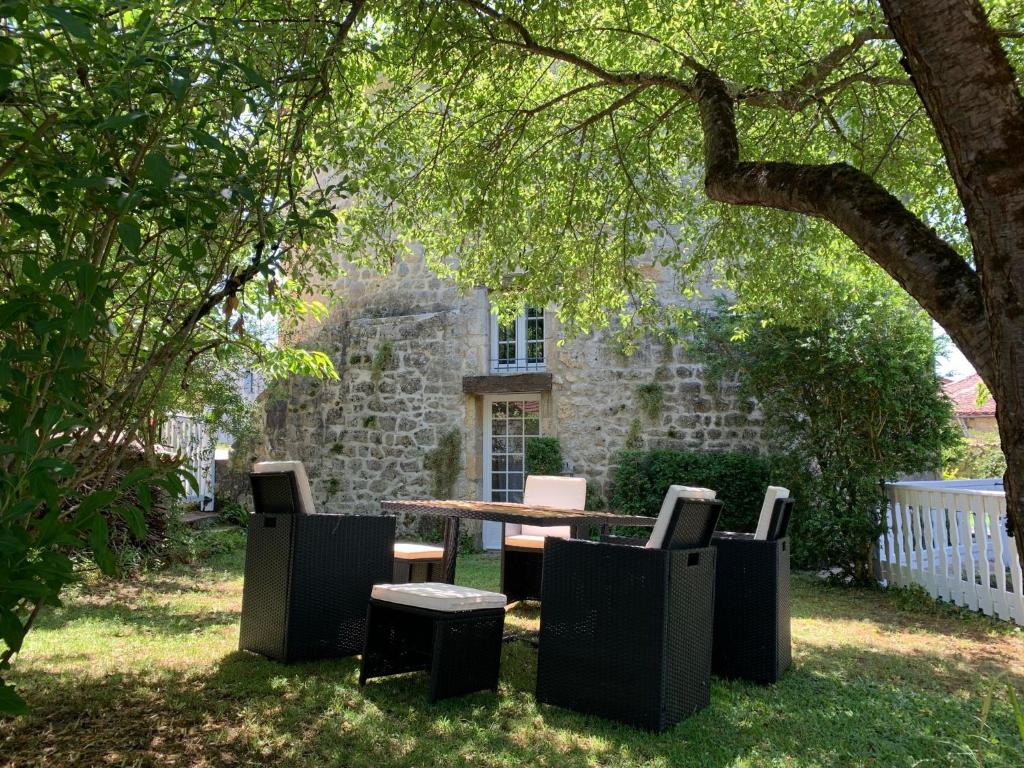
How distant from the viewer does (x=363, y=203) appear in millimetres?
6754

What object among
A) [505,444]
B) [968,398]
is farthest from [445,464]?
[968,398]

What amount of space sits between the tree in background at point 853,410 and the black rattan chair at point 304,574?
4200mm

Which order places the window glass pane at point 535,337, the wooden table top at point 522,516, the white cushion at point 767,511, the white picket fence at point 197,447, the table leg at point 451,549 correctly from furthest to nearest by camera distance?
the window glass pane at point 535,337
the white picket fence at point 197,447
the table leg at point 451,549
the wooden table top at point 522,516
the white cushion at point 767,511

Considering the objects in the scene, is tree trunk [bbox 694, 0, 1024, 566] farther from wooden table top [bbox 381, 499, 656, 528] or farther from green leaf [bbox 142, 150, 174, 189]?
wooden table top [bbox 381, 499, 656, 528]

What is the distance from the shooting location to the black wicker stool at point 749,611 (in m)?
3.92

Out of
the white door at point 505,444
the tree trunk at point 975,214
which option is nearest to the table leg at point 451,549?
the tree trunk at point 975,214

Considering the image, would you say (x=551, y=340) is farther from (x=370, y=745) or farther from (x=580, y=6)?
(x=370, y=745)

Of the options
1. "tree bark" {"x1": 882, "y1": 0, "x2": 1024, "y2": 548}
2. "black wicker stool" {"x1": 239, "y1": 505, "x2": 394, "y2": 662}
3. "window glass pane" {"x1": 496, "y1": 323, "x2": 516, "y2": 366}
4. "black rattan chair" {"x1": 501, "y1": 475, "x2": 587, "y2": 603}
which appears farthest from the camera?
"window glass pane" {"x1": 496, "y1": 323, "x2": 516, "y2": 366}

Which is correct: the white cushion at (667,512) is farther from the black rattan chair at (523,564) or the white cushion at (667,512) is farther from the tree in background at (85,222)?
the black rattan chair at (523,564)

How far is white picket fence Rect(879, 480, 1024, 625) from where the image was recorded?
A: 5621 millimetres

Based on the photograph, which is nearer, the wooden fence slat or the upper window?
the wooden fence slat

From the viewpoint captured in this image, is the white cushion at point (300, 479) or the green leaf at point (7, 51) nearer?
the green leaf at point (7, 51)

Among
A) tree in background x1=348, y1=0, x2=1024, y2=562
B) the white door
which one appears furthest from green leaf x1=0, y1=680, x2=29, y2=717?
the white door

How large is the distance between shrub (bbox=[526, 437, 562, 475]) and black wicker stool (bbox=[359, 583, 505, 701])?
5383 mm
